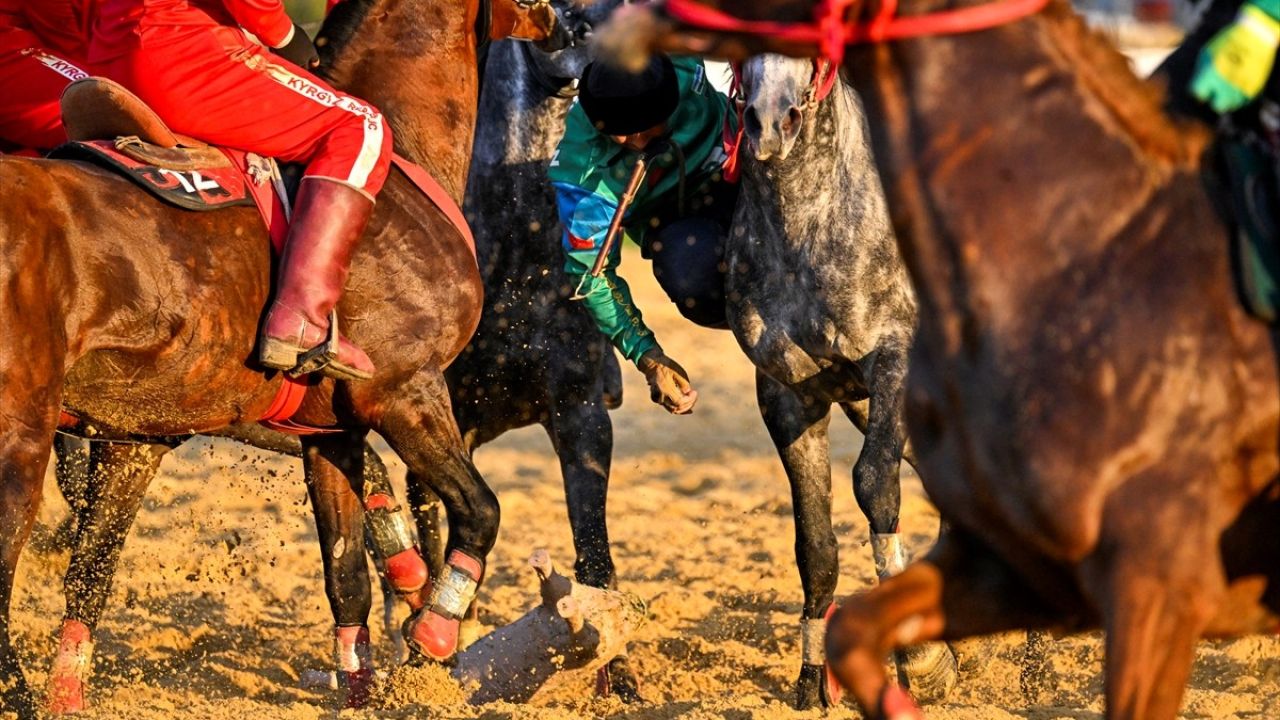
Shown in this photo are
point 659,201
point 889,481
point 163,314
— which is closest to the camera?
point 163,314

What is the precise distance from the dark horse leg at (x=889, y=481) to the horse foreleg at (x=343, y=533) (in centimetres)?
174

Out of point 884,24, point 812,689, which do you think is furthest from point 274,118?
point 884,24

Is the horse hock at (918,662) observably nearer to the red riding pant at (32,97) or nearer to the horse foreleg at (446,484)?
the horse foreleg at (446,484)

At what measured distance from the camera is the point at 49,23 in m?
6.31

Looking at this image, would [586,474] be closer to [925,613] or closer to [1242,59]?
Result: [925,613]

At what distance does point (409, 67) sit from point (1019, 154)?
11.1 ft

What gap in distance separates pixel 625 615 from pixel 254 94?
2.04 m

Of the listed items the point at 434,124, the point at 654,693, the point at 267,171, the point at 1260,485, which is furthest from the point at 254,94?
the point at 1260,485


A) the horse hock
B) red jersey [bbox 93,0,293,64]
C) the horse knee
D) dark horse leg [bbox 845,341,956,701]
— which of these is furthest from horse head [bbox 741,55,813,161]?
red jersey [bbox 93,0,293,64]

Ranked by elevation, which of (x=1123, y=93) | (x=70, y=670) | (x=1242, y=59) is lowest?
(x=70, y=670)

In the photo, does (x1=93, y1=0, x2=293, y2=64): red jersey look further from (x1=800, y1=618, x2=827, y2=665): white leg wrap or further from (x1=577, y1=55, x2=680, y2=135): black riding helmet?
(x1=800, y1=618, x2=827, y2=665): white leg wrap

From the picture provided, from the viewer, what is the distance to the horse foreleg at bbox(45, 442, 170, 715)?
241 inches

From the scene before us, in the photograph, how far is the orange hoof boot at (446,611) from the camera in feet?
18.9

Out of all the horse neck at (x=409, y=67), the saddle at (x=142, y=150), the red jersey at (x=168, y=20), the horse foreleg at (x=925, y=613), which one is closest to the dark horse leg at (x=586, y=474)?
the horse neck at (x=409, y=67)
